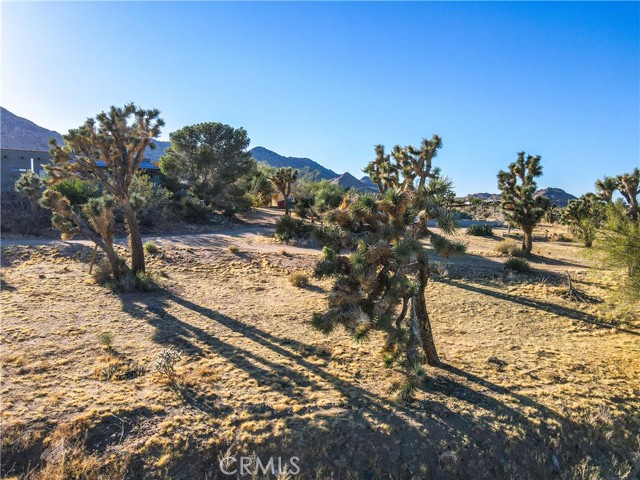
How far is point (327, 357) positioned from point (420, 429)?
292 centimetres

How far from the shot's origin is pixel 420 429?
5938mm

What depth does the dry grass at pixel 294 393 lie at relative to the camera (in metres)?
5.33

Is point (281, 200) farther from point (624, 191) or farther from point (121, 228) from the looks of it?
point (624, 191)

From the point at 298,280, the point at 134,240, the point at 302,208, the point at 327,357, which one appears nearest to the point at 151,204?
the point at 302,208

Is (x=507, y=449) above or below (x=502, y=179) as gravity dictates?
below

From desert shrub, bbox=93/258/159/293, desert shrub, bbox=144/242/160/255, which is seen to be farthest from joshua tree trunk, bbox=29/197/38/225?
desert shrub, bbox=93/258/159/293

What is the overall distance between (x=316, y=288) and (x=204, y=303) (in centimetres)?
428

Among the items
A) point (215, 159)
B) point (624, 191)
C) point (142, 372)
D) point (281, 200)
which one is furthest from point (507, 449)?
point (281, 200)

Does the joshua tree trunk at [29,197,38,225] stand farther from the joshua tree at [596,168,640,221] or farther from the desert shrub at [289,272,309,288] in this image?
the joshua tree at [596,168,640,221]

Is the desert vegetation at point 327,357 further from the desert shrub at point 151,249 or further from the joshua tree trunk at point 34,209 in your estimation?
the joshua tree trunk at point 34,209

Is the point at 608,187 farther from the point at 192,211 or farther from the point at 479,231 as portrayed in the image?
the point at 192,211

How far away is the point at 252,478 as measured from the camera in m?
4.91

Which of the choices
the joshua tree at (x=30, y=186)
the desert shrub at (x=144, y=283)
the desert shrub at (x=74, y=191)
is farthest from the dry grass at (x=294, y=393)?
the desert shrub at (x=74, y=191)

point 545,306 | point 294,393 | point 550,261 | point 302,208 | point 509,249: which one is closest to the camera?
point 294,393
